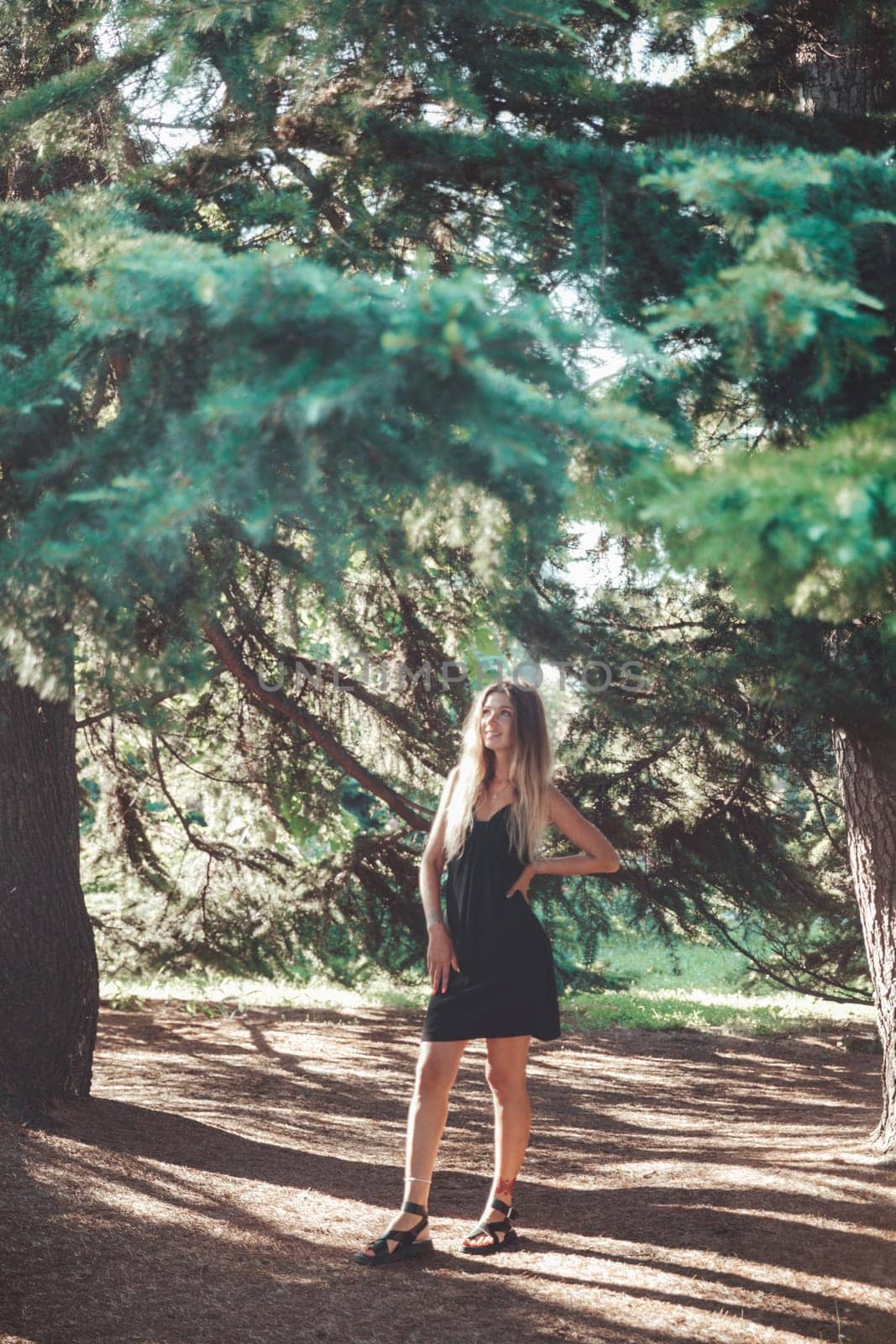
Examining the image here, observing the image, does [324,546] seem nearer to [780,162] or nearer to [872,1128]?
[780,162]

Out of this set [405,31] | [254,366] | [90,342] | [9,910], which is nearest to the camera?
[254,366]

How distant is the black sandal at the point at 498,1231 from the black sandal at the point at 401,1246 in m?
0.21

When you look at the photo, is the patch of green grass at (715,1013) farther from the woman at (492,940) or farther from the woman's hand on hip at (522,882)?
the woman's hand on hip at (522,882)

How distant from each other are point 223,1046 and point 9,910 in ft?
10.3

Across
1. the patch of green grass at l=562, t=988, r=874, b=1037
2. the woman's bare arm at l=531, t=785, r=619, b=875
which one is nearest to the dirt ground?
the woman's bare arm at l=531, t=785, r=619, b=875

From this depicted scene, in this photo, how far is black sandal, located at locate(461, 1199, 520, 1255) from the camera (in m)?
3.85

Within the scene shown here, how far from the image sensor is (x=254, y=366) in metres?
2.12

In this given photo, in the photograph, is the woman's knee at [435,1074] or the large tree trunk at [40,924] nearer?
the woman's knee at [435,1074]

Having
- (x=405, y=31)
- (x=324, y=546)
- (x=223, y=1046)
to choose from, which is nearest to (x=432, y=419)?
(x=324, y=546)

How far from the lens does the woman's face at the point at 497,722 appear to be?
395cm

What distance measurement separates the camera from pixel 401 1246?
3.71 metres

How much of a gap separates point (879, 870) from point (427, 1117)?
2405mm

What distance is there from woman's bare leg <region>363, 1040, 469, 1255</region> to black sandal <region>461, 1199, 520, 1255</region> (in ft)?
0.95

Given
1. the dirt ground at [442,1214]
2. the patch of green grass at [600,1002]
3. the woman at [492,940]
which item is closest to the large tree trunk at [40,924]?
the dirt ground at [442,1214]
